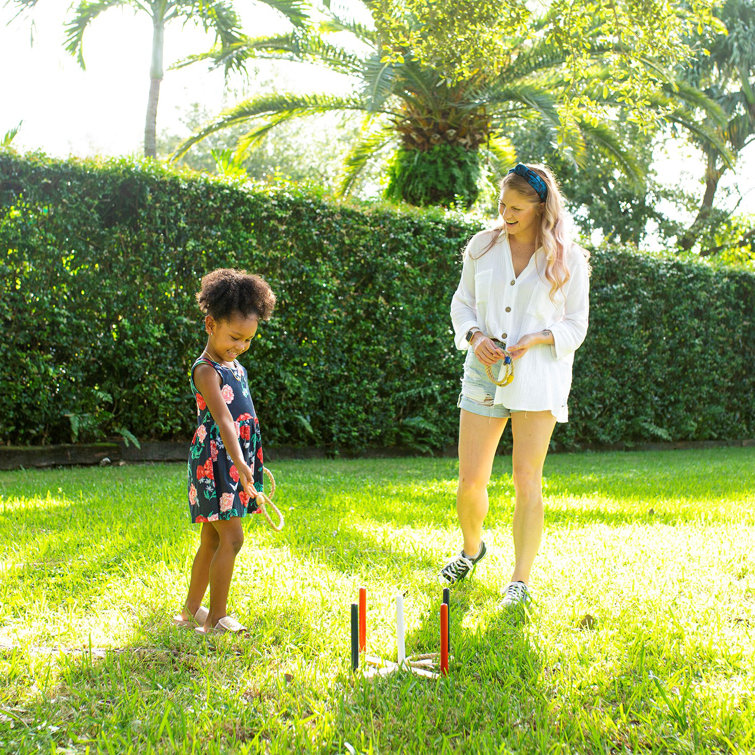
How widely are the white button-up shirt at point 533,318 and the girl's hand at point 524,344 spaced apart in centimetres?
3

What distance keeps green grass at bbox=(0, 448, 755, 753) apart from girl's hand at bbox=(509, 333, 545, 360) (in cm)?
114

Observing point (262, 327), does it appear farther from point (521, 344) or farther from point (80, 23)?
point (80, 23)

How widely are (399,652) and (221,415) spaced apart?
1.10 m

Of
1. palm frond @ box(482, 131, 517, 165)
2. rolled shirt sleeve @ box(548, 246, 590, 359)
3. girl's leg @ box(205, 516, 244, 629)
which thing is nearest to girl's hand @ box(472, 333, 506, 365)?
rolled shirt sleeve @ box(548, 246, 590, 359)

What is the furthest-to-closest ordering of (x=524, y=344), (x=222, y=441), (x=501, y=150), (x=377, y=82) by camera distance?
(x=501, y=150)
(x=377, y=82)
(x=524, y=344)
(x=222, y=441)

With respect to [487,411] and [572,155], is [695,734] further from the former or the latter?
[572,155]

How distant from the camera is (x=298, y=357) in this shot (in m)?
9.44

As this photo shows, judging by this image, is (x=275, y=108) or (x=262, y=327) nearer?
(x=262, y=327)

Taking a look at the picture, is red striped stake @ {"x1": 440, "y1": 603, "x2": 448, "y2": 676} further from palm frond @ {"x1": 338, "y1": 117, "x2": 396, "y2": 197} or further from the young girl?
palm frond @ {"x1": 338, "y1": 117, "x2": 396, "y2": 197}

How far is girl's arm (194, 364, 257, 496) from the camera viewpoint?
300 centimetres

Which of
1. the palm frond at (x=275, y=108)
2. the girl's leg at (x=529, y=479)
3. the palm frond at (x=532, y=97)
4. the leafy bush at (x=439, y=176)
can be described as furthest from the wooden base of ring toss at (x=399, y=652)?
the palm frond at (x=275, y=108)

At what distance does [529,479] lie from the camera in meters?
3.84

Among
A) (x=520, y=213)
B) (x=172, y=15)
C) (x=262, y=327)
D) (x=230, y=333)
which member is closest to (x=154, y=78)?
(x=172, y=15)

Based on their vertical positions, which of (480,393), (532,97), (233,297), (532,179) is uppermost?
(532,97)
